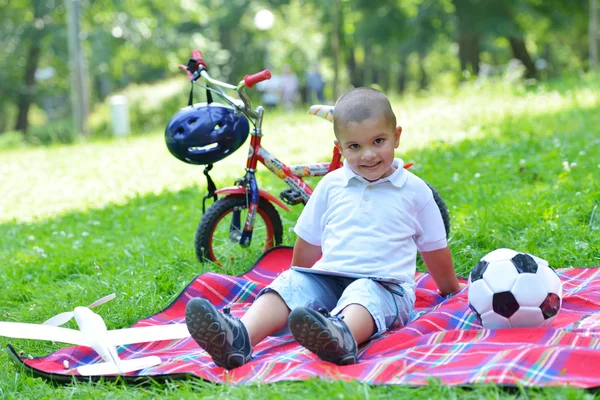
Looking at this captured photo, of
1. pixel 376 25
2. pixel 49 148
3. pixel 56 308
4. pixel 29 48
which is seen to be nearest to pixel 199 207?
pixel 56 308

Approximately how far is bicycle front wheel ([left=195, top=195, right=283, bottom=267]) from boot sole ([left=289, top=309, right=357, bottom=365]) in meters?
1.73

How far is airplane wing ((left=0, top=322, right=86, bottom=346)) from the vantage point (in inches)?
118

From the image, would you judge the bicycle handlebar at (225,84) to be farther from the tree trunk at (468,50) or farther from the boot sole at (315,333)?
the tree trunk at (468,50)

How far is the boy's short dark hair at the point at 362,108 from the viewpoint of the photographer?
9.43 feet

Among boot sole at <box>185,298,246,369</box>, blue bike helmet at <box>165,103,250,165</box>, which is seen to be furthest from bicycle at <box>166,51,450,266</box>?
boot sole at <box>185,298,246,369</box>

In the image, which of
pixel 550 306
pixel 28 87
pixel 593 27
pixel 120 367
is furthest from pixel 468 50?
pixel 28 87

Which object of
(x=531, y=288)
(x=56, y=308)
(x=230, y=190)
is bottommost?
(x=56, y=308)

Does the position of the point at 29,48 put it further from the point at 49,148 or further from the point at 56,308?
the point at 56,308

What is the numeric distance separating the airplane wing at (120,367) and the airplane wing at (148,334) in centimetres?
21

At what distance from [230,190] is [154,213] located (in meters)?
2.45

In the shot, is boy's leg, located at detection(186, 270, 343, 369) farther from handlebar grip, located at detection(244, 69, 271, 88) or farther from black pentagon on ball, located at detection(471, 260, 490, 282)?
handlebar grip, located at detection(244, 69, 271, 88)

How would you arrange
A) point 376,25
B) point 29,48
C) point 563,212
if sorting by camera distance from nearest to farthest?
point 563,212, point 376,25, point 29,48

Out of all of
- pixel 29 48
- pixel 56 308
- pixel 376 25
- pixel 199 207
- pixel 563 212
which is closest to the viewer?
pixel 56 308

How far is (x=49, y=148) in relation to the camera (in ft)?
42.6
